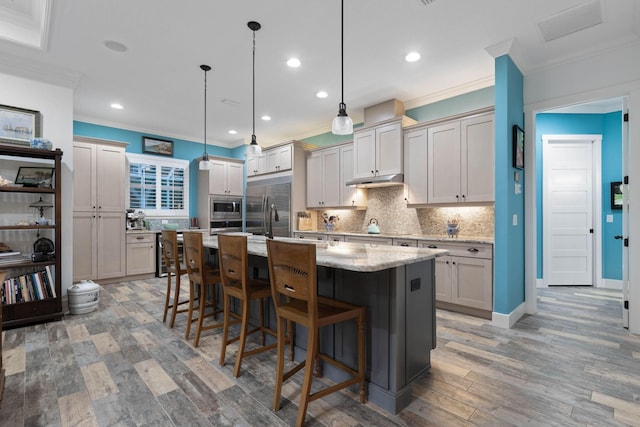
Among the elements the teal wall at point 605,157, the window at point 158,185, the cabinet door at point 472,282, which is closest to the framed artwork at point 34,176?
the window at point 158,185

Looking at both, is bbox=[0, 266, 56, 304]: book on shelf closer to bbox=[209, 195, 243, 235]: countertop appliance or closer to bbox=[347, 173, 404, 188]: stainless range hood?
bbox=[209, 195, 243, 235]: countertop appliance

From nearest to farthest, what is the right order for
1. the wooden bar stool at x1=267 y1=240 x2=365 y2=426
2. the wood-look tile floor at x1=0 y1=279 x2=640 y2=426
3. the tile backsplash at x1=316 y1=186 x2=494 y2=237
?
the wooden bar stool at x1=267 y1=240 x2=365 y2=426 → the wood-look tile floor at x1=0 y1=279 x2=640 y2=426 → the tile backsplash at x1=316 y1=186 x2=494 y2=237

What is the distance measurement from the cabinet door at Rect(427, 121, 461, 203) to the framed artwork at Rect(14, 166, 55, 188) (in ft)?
15.2

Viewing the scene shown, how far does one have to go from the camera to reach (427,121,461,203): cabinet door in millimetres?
3873

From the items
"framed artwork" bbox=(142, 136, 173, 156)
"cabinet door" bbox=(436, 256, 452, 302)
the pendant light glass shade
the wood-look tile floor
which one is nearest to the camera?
the wood-look tile floor

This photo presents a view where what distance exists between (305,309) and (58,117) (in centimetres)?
393

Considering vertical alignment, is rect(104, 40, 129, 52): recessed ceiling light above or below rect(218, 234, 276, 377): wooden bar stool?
above

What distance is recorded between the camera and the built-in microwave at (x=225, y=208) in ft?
21.4

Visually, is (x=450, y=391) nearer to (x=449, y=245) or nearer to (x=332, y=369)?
(x=332, y=369)

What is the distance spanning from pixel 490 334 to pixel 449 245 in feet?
3.44

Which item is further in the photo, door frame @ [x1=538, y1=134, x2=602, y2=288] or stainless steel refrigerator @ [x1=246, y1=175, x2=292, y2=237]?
stainless steel refrigerator @ [x1=246, y1=175, x2=292, y2=237]

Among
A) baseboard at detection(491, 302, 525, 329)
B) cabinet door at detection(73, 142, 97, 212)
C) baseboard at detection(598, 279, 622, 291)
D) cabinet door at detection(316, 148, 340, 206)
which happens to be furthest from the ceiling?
baseboard at detection(598, 279, 622, 291)

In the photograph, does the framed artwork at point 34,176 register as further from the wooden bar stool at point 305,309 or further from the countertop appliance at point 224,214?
the wooden bar stool at point 305,309

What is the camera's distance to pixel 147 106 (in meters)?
4.97
